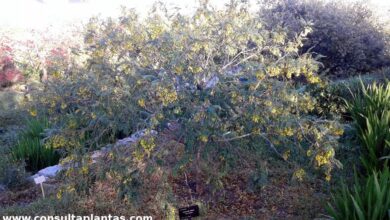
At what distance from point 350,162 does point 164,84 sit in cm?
324

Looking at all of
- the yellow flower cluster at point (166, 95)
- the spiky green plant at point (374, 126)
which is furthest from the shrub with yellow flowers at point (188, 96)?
the spiky green plant at point (374, 126)

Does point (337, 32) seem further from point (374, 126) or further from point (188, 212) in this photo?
point (188, 212)

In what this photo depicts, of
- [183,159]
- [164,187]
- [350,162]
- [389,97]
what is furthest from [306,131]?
[389,97]

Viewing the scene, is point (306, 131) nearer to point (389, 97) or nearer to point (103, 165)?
point (103, 165)

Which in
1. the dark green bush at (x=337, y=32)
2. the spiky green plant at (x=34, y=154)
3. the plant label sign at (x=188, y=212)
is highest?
the dark green bush at (x=337, y=32)

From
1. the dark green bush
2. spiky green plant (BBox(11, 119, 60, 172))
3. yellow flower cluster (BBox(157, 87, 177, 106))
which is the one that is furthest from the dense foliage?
the dark green bush

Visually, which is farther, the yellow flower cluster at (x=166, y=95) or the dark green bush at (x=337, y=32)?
the dark green bush at (x=337, y=32)

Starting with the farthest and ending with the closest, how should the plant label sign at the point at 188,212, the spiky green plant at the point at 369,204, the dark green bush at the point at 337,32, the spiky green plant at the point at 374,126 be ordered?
the dark green bush at the point at 337,32
the spiky green plant at the point at 374,126
the plant label sign at the point at 188,212
the spiky green plant at the point at 369,204

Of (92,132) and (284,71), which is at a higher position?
(284,71)

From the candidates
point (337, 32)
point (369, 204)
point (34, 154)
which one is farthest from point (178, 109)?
point (337, 32)

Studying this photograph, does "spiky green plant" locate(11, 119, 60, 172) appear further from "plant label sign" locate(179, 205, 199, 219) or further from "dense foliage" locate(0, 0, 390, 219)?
"plant label sign" locate(179, 205, 199, 219)

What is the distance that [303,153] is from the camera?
143 inches

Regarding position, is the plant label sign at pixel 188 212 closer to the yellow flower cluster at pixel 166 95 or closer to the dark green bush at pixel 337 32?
the yellow flower cluster at pixel 166 95

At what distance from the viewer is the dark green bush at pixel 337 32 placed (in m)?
9.14
